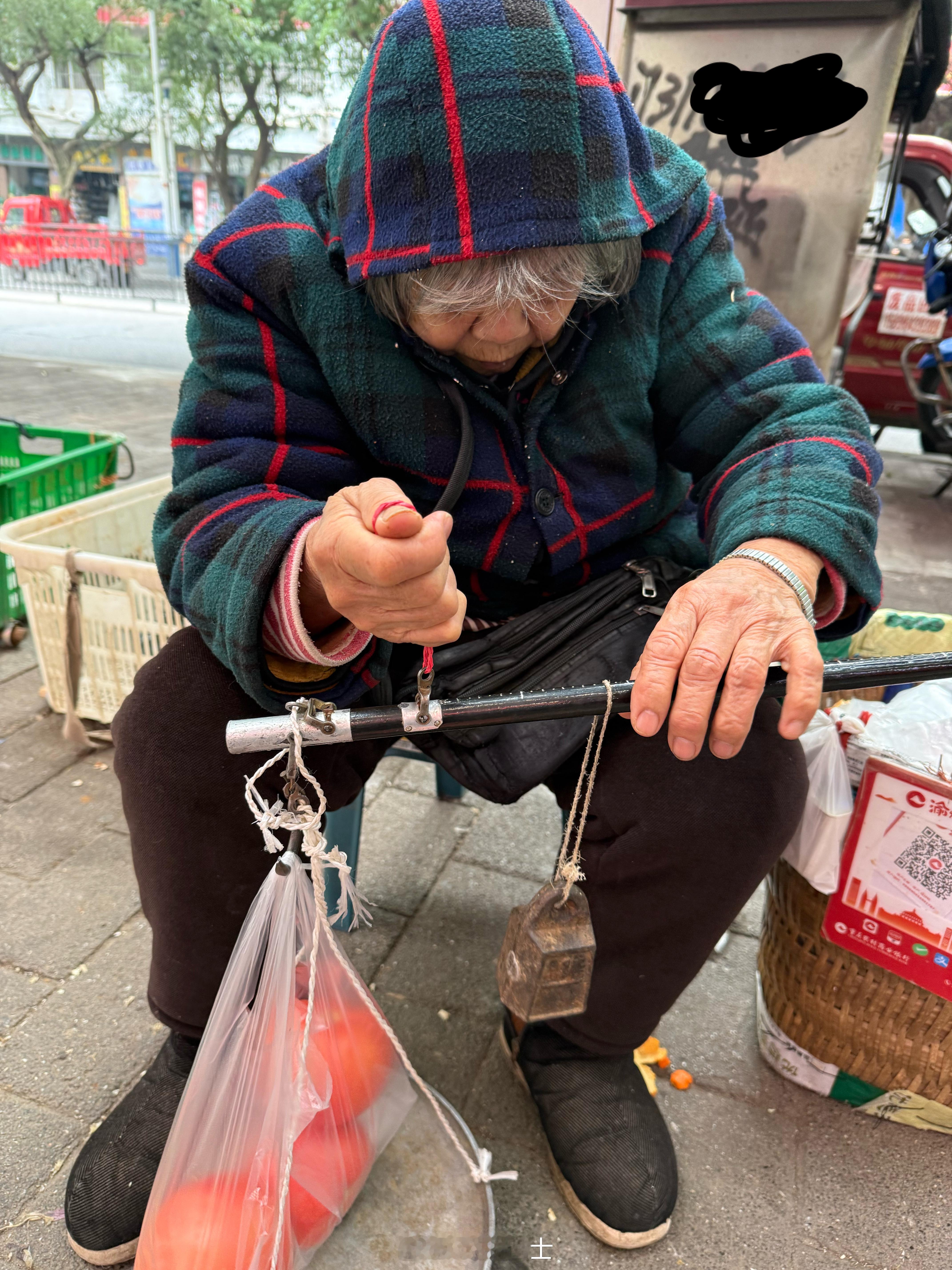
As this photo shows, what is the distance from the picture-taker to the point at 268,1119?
3.10 feet

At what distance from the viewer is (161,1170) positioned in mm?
959

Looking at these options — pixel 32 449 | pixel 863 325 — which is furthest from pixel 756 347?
pixel 863 325

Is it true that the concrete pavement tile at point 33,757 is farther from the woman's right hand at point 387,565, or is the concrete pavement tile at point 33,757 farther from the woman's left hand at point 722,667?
the woman's left hand at point 722,667

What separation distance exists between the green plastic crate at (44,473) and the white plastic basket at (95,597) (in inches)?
5.2

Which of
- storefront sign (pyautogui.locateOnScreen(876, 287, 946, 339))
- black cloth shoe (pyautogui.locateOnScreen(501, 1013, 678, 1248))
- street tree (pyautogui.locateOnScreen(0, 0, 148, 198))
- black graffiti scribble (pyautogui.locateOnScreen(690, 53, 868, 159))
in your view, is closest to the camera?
black cloth shoe (pyautogui.locateOnScreen(501, 1013, 678, 1248))

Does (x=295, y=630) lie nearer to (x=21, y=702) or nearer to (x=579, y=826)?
(x=579, y=826)

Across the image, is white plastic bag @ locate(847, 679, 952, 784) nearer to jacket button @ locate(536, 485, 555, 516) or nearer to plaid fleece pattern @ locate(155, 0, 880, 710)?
plaid fleece pattern @ locate(155, 0, 880, 710)

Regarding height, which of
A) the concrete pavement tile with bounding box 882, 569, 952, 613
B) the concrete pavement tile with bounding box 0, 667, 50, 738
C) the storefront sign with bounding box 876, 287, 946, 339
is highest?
the storefront sign with bounding box 876, 287, 946, 339

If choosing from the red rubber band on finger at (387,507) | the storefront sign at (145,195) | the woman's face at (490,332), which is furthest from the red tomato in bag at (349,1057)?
the storefront sign at (145,195)

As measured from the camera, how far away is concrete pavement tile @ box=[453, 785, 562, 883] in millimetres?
1827

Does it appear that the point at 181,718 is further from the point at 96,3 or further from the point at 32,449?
the point at 96,3

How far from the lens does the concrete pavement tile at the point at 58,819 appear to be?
179cm

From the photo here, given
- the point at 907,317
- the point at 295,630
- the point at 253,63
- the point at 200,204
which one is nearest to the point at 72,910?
the point at 295,630

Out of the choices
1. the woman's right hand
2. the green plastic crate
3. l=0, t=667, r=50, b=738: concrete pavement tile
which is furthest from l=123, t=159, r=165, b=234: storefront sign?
the woman's right hand
